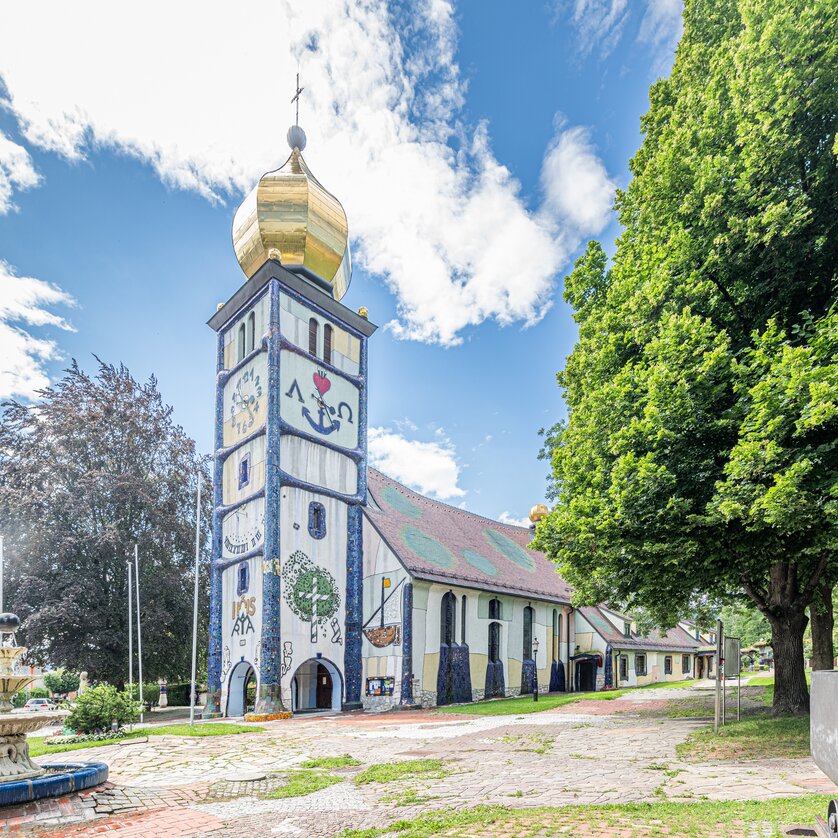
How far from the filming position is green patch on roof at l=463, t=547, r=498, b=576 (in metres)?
31.0

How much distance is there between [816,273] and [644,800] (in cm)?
883

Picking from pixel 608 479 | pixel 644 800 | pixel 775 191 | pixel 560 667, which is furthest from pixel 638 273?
pixel 560 667

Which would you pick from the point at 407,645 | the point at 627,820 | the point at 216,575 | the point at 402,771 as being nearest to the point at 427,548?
the point at 407,645

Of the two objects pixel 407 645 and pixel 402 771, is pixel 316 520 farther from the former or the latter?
pixel 402 771

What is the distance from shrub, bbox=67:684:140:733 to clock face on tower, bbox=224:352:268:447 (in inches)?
409

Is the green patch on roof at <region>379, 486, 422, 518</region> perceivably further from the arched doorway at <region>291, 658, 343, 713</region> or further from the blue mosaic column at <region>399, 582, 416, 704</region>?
the arched doorway at <region>291, 658, 343, 713</region>

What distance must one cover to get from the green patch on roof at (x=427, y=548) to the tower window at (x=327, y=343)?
26.0 ft

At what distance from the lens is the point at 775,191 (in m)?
11.0

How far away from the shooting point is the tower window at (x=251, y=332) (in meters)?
27.1

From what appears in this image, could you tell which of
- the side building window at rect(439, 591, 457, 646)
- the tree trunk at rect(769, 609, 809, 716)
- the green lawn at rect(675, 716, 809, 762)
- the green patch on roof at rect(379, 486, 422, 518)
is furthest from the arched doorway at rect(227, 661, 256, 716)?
the tree trunk at rect(769, 609, 809, 716)

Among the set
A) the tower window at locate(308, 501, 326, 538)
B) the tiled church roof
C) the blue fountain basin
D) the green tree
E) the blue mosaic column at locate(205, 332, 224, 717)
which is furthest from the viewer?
the green tree

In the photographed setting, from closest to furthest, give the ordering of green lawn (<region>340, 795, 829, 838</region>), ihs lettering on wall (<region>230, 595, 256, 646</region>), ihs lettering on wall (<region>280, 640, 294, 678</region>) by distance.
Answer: green lawn (<region>340, 795, 829, 838</region>), ihs lettering on wall (<region>280, 640, 294, 678</region>), ihs lettering on wall (<region>230, 595, 256, 646</region>)

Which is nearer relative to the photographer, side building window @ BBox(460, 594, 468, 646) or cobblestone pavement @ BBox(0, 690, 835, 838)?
cobblestone pavement @ BBox(0, 690, 835, 838)

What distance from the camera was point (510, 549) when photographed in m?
37.1
